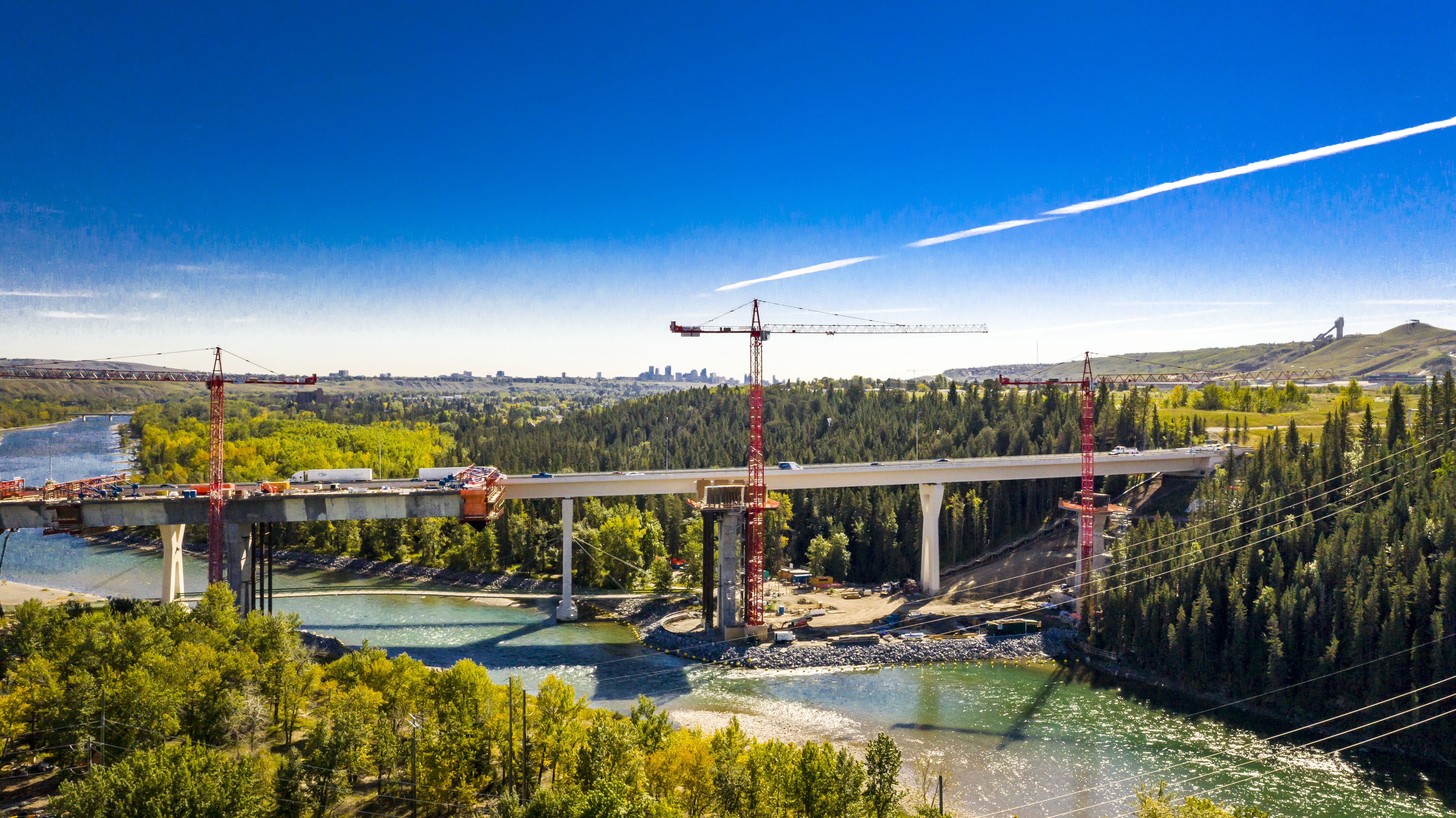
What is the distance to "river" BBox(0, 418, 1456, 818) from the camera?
34.6 m

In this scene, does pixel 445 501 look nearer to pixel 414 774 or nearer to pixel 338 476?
pixel 338 476

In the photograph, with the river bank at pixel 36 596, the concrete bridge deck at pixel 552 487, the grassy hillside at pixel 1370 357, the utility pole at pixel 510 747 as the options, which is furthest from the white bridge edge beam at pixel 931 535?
the grassy hillside at pixel 1370 357

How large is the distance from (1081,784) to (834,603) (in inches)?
1206

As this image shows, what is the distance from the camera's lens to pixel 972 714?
43.6 m

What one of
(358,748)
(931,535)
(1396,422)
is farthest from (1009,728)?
(1396,422)

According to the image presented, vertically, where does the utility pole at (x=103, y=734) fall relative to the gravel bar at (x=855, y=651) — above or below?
above

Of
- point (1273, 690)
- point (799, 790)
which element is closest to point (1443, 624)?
point (1273, 690)

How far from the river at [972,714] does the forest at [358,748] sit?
98.4 inches

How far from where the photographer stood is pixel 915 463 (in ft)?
232

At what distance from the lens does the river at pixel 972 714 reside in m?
34.6

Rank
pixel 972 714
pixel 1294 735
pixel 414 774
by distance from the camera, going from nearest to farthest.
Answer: pixel 414 774, pixel 1294 735, pixel 972 714

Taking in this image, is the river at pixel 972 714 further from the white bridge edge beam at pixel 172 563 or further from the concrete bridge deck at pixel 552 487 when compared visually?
the concrete bridge deck at pixel 552 487

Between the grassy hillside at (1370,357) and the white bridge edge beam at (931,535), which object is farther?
the grassy hillside at (1370,357)

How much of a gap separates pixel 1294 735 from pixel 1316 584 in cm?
926
